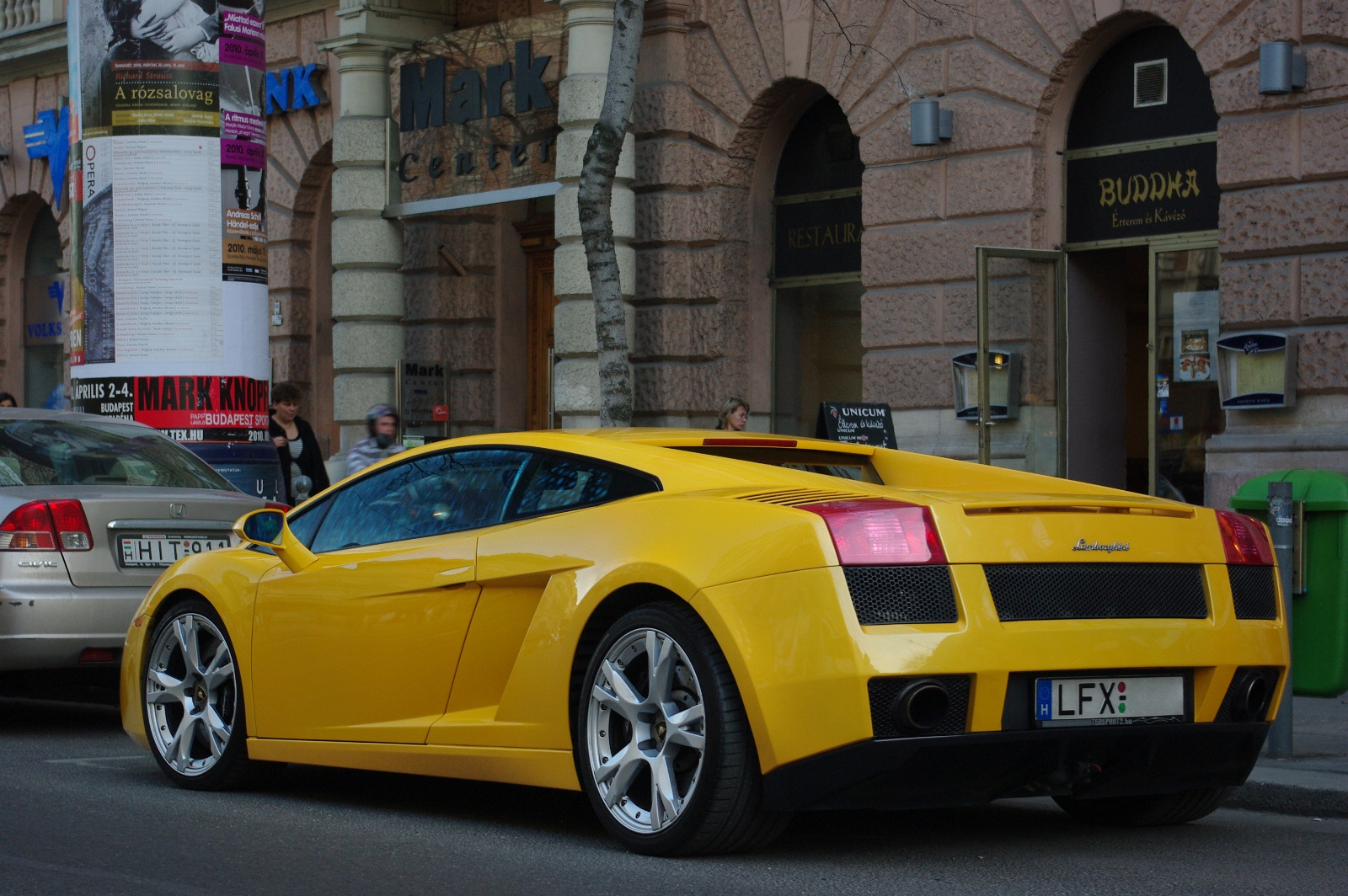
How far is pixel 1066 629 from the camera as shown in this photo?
196 inches

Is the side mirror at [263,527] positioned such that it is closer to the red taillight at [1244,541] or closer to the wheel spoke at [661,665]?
the wheel spoke at [661,665]

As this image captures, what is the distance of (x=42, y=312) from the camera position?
2552cm

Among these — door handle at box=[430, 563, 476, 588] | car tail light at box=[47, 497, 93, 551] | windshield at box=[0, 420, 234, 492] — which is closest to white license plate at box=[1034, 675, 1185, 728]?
door handle at box=[430, 563, 476, 588]

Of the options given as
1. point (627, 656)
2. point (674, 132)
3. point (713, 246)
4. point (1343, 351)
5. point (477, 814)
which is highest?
point (674, 132)

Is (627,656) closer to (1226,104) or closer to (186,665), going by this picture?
(186,665)

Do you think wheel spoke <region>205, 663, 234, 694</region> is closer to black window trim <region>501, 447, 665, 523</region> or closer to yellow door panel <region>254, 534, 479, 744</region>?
yellow door panel <region>254, 534, 479, 744</region>

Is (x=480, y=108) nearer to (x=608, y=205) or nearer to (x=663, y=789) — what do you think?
(x=608, y=205)

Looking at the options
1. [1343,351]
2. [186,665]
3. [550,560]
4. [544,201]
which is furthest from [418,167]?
[550,560]

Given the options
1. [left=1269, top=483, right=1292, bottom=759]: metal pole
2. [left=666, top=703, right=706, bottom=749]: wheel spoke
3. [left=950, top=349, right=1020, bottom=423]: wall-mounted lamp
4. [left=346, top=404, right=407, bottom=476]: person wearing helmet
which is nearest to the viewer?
[left=666, top=703, right=706, bottom=749]: wheel spoke

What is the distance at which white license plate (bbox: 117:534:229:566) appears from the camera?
340 inches

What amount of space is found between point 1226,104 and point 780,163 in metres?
4.80

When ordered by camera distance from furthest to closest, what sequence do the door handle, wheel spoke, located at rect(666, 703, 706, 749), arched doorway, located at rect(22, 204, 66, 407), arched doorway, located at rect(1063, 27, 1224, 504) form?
arched doorway, located at rect(22, 204, 66, 407) → arched doorway, located at rect(1063, 27, 1224, 504) → the door handle → wheel spoke, located at rect(666, 703, 706, 749)

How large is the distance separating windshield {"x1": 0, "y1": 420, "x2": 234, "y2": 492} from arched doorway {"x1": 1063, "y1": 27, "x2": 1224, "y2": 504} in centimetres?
735

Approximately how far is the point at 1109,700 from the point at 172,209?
397 inches
